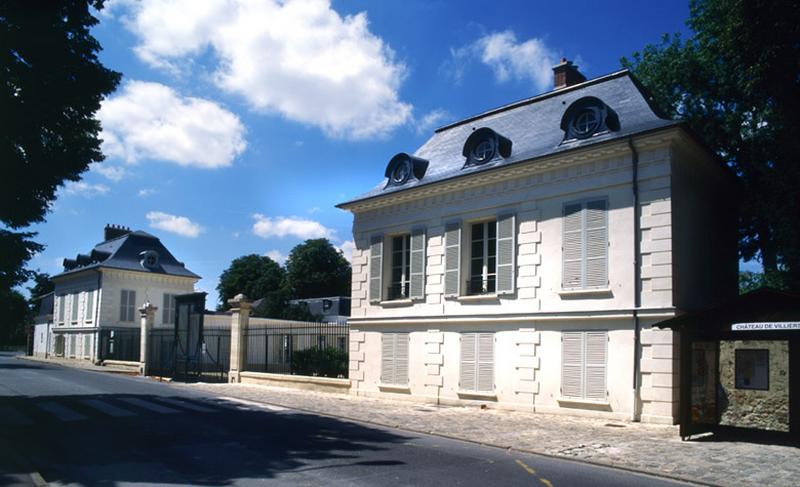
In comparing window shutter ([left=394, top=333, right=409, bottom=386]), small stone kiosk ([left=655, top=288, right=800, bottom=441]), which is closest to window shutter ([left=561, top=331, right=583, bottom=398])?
small stone kiosk ([left=655, top=288, right=800, bottom=441])

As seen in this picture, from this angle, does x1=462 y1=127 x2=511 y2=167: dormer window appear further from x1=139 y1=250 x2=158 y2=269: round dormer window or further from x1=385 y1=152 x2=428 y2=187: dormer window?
x1=139 y1=250 x2=158 y2=269: round dormer window

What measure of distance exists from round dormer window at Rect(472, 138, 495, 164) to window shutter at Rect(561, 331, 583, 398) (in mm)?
5243

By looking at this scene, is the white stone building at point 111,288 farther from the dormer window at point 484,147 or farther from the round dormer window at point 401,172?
the dormer window at point 484,147

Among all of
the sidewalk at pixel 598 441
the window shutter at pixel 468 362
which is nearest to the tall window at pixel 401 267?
the window shutter at pixel 468 362

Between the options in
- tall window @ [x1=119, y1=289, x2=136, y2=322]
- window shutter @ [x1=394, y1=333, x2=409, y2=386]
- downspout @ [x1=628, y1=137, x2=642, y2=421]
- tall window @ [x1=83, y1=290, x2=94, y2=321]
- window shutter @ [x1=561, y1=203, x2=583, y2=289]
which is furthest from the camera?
tall window @ [x1=83, y1=290, x2=94, y2=321]

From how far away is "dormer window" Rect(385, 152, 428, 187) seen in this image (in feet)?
62.5

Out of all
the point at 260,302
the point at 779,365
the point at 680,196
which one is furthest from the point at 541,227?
the point at 260,302

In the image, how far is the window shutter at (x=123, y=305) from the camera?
132 ft

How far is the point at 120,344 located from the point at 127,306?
5.09 m

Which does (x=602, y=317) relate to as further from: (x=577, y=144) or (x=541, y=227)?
(x=577, y=144)

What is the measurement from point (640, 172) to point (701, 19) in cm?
906

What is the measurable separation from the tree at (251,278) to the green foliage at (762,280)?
4876cm

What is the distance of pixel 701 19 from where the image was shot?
19.6 meters

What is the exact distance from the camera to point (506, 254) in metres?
15.9
